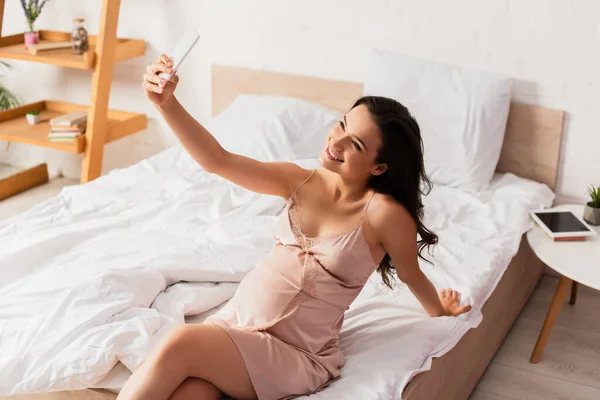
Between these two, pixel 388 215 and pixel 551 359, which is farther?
pixel 551 359

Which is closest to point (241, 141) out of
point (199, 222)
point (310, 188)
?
point (199, 222)

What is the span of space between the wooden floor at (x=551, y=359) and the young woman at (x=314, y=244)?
725 mm

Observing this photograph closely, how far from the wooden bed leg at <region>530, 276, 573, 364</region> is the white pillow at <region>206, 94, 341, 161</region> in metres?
1.02

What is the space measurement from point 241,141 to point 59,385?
4.77 ft

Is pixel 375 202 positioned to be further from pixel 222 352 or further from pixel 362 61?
pixel 362 61

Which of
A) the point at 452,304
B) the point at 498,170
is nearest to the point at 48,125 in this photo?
the point at 498,170

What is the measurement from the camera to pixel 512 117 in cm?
272

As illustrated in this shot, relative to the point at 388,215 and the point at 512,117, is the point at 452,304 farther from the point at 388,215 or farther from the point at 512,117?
the point at 512,117

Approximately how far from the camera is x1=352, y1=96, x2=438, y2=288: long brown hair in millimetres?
1524

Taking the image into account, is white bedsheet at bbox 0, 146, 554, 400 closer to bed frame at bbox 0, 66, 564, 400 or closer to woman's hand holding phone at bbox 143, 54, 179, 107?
bed frame at bbox 0, 66, 564, 400

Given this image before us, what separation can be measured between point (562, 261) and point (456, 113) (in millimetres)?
732

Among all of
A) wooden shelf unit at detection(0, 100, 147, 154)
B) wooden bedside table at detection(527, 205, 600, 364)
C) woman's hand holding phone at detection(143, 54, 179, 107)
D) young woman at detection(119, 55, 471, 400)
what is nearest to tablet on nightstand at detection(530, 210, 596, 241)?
wooden bedside table at detection(527, 205, 600, 364)

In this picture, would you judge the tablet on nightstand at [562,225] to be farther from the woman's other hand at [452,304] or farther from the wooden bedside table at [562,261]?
the woman's other hand at [452,304]

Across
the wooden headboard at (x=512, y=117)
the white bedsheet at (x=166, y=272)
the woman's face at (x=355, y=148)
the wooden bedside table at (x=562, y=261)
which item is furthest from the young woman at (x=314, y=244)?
the wooden headboard at (x=512, y=117)
